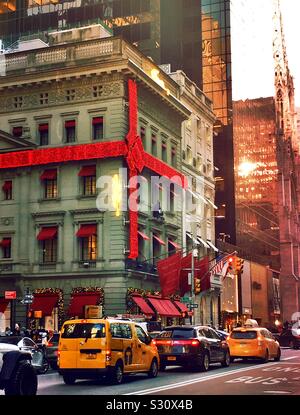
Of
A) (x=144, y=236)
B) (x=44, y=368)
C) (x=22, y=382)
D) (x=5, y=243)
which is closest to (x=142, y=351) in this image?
(x=44, y=368)

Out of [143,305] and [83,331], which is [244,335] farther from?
[143,305]

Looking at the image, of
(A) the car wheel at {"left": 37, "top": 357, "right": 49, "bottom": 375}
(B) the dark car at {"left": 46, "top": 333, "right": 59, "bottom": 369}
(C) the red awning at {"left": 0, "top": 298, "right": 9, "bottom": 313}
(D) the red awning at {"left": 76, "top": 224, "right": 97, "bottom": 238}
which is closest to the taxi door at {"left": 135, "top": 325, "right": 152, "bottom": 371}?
(A) the car wheel at {"left": 37, "top": 357, "right": 49, "bottom": 375}

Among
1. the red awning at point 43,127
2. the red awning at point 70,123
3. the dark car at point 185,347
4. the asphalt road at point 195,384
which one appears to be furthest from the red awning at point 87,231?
the asphalt road at point 195,384

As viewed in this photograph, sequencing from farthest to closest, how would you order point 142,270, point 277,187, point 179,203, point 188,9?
point 277,187 → point 188,9 → point 179,203 → point 142,270

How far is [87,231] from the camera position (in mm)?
45719

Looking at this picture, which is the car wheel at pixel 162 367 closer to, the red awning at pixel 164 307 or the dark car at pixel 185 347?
the dark car at pixel 185 347

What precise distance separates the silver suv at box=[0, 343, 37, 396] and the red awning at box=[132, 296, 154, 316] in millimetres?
30169

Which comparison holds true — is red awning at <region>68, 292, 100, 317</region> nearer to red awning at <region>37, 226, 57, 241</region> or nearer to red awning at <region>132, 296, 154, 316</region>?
red awning at <region>132, 296, 154, 316</region>

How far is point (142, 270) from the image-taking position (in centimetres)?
4750

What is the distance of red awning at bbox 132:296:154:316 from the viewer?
44.9 metres

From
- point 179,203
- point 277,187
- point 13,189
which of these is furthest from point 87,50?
point 277,187

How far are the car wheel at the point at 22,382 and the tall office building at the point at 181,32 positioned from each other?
6760cm

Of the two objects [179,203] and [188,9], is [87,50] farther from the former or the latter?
[188,9]
